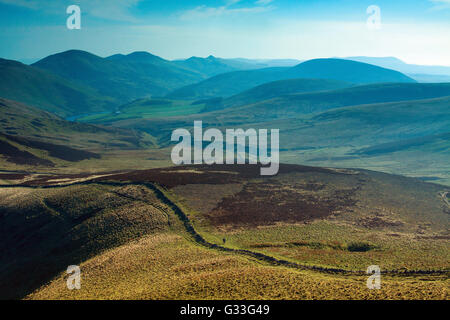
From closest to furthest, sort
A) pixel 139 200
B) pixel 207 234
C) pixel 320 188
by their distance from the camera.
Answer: pixel 207 234 → pixel 139 200 → pixel 320 188

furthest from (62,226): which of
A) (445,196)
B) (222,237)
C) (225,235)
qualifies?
(445,196)

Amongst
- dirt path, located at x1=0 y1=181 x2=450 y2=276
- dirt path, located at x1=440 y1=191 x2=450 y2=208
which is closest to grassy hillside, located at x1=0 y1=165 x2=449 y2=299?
dirt path, located at x1=0 y1=181 x2=450 y2=276

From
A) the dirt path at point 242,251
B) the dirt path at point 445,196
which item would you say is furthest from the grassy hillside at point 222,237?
the dirt path at point 445,196

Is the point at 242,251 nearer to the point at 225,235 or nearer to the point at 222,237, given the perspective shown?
the point at 222,237

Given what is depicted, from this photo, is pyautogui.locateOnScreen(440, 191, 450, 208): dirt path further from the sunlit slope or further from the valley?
the sunlit slope

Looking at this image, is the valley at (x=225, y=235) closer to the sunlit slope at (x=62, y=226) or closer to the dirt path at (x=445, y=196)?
the sunlit slope at (x=62, y=226)

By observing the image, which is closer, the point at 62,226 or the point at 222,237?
the point at 222,237
